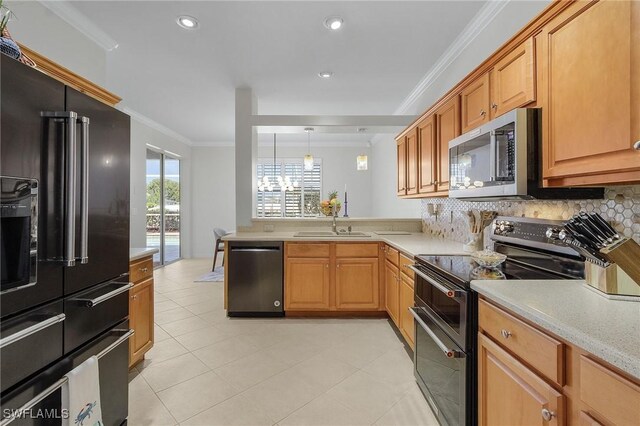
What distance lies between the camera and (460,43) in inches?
105

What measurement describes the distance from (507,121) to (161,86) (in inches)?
159

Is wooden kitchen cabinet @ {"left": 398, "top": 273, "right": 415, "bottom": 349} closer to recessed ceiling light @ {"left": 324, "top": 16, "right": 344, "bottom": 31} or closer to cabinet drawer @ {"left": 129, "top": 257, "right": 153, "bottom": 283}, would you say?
cabinet drawer @ {"left": 129, "top": 257, "right": 153, "bottom": 283}

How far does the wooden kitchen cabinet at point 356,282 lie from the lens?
3105mm

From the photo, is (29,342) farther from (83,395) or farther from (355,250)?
(355,250)

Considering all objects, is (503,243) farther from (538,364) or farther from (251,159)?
(251,159)

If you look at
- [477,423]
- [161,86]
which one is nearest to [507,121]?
[477,423]

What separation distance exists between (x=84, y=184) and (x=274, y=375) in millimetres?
1743

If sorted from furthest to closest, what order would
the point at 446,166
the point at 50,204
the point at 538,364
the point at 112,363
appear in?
the point at 446,166 → the point at 112,363 → the point at 50,204 → the point at 538,364

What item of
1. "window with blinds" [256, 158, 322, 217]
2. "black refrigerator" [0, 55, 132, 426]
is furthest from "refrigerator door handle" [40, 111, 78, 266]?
"window with blinds" [256, 158, 322, 217]

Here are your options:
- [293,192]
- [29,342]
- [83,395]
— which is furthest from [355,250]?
[293,192]

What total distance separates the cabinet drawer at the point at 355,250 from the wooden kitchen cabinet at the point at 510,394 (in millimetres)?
1851

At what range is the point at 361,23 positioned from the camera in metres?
2.43

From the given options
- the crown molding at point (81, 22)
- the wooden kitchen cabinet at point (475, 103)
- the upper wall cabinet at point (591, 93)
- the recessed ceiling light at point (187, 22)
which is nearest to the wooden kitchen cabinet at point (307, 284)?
the wooden kitchen cabinet at point (475, 103)

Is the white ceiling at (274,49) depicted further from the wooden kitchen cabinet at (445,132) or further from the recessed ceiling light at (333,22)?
the wooden kitchen cabinet at (445,132)
